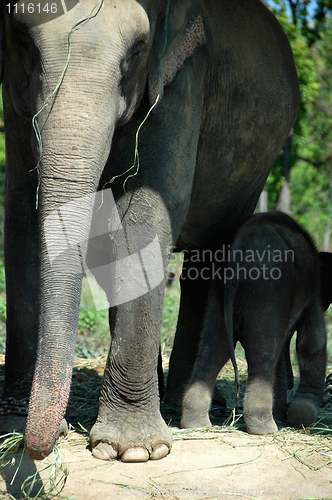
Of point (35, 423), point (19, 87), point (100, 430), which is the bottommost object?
point (100, 430)

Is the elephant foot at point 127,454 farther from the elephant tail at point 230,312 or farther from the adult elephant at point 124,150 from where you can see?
the elephant tail at point 230,312

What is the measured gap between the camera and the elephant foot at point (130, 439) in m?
2.62

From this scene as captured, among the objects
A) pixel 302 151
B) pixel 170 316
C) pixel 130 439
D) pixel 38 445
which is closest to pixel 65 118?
pixel 38 445

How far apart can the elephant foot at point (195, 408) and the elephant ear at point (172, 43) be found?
155cm

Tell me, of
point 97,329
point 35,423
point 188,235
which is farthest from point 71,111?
point 97,329

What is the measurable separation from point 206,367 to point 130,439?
2.44ft

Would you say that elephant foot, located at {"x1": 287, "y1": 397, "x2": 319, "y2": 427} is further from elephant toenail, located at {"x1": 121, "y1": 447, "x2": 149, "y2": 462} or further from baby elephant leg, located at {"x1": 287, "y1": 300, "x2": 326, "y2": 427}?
elephant toenail, located at {"x1": 121, "y1": 447, "x2": 149, "y2": 462}

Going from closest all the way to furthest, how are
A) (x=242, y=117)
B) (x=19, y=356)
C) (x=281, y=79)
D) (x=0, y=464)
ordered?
1. (x=0, y=464)
2. (x=19, y=356)
3. (x=242, y=117)
4. (x=281, y=79)

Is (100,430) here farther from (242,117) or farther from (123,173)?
(242,117)

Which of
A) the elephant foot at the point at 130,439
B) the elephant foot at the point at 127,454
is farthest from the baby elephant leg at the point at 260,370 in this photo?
the elephant foot at the point at 127,454

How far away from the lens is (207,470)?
256 centimetres

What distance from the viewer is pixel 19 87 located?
2.56 meters

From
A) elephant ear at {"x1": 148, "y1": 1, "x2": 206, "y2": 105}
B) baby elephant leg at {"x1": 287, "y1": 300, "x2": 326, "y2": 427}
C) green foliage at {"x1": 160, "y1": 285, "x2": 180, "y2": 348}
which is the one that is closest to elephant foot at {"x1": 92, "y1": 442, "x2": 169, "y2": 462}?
baby elephant leg at {"x1": 287, "y1": 300, "x2": 326, "y2": 427}

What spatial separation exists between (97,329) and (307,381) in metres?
2.96
